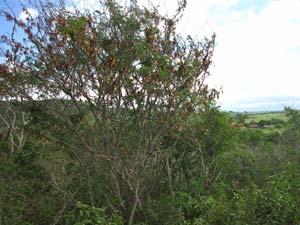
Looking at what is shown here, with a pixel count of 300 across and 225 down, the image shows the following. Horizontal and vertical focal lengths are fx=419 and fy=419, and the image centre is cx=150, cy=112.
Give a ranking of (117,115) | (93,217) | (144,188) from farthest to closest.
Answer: (144,188) → (117,115) → (93,217)

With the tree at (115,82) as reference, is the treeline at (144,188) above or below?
below

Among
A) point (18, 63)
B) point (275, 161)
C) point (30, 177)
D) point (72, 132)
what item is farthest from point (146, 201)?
point (275, 161)

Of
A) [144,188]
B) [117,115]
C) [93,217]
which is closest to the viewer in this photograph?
[93,217]

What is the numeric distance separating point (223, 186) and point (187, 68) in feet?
11.7

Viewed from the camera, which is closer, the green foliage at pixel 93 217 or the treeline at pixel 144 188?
the green foliage at pixel 93 217

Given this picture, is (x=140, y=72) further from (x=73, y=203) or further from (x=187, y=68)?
(x=73, y=203)

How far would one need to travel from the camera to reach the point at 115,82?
20.4 ft

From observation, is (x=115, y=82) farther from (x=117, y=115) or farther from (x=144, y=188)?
(x=144, y=188)

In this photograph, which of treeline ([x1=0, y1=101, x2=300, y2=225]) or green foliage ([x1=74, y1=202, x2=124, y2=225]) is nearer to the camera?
green foliage ([x1=74, y1=202, x2=124, y2=225])

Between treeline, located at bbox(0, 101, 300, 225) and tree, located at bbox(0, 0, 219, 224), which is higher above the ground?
tree, located at bbox(0, 0, 219, 224)

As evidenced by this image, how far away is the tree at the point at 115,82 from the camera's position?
20.3 ft

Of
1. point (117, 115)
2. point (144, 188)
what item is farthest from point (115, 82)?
point (144, 188)

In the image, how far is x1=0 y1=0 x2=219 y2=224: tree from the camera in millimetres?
6199

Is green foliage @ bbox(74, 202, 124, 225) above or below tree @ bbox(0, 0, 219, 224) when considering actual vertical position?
below
